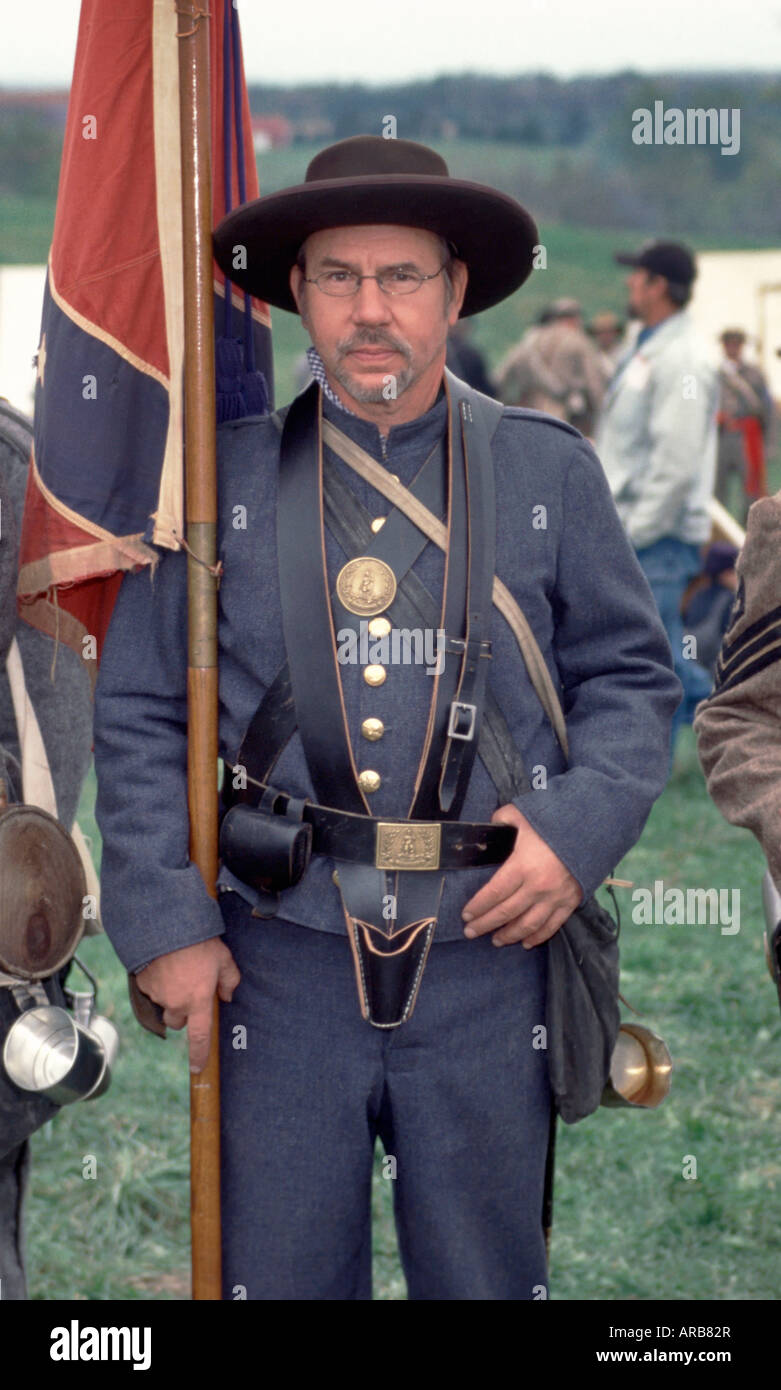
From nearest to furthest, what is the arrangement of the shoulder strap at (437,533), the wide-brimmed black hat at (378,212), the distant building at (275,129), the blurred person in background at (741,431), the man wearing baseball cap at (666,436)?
the wide-brimmed black hat at (378,212)
the shoulder strap at (437,533)
the man wearing baseball cap at (666,436)
the blurred person in background at (741,431)
the distant building at (275,129)

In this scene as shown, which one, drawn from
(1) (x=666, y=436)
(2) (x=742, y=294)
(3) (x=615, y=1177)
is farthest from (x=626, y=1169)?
(2) (x=742, y=294)

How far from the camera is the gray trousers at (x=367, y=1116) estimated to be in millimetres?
2627

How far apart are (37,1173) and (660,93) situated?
83.6ft

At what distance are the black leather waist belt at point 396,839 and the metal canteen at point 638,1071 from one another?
0.51m

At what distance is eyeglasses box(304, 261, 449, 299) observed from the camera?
262 cm

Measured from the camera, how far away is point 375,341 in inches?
102

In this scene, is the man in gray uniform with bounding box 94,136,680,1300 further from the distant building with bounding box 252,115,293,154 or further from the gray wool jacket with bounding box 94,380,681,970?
the distant building with bounding box 252,115,293,154

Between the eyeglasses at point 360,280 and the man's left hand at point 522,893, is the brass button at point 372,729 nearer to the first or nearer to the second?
the man's left hand at point 522,893

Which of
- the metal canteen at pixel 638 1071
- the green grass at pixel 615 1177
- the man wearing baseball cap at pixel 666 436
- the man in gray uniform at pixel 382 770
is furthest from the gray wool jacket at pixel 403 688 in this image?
the man wearing baseball cap at pixel 666 436

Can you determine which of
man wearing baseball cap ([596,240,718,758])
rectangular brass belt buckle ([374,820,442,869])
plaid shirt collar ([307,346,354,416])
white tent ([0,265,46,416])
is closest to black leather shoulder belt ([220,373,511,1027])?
rectangular brass belt buckle ([374,820,442,869])

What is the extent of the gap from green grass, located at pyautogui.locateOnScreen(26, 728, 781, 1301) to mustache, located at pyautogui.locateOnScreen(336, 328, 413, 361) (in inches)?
82.5

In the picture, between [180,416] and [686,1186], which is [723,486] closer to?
[686,1186]

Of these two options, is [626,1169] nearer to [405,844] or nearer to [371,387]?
[405,844]

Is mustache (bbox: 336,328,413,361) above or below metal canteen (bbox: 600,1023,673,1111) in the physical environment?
above
